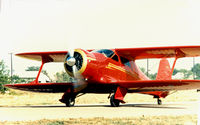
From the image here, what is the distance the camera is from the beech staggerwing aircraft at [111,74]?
42.3 feet

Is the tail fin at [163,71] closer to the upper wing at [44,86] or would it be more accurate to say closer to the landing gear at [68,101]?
the upper wing at [44,86]

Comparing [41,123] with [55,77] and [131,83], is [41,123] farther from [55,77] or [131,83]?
[55,77]

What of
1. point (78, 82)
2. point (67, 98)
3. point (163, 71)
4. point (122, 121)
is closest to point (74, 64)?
point (78, 82)

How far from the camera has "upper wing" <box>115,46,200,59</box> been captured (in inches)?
571

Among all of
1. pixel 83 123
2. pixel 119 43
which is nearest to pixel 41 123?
pixel 83 123

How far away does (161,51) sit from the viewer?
15125 millimetres

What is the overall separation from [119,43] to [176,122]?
534 centimetres

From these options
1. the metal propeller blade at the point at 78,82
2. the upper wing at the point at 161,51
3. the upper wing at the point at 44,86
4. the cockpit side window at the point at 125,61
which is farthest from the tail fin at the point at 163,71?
the metal propeller blade at the point at 78,82

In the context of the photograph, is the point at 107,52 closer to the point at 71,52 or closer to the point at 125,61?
the point at 125,61

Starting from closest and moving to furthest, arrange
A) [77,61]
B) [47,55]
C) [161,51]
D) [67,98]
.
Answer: [77,61] < [67,98] < [161,51] < [47,55]

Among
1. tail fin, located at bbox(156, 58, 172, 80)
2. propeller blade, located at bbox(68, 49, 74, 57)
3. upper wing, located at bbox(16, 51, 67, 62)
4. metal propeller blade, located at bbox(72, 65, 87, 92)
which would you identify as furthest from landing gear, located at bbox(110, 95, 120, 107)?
tail fin, located at bbox(156, 58, 172, 80)

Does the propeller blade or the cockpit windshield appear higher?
the cockpit windshield

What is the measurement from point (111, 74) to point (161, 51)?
8.58ft

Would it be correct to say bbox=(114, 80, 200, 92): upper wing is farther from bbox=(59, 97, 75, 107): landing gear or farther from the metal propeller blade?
bbox=(59, 97, 75, 107): landing gear
